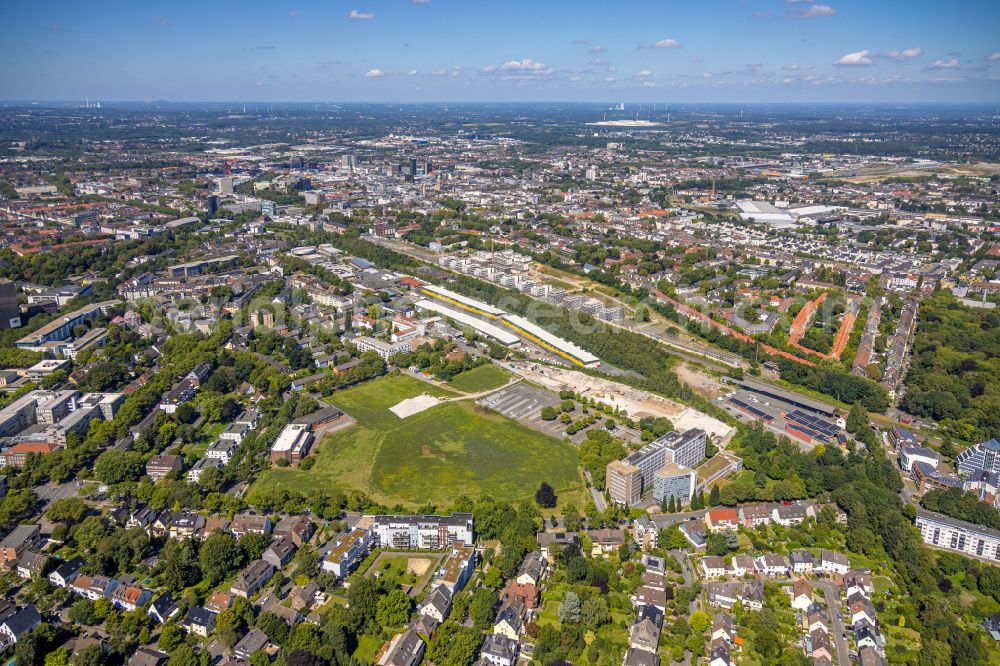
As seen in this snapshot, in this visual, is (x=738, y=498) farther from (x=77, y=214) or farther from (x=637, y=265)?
(x=77, y=214)

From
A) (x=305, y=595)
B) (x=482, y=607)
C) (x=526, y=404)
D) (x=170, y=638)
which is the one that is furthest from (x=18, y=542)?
(x=526, y=404)

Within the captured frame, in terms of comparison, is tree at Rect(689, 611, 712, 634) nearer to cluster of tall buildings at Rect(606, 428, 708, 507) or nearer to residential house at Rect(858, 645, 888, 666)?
residential house at Rect(858, 645, 888, 666)

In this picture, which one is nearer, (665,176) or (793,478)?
(793,478)

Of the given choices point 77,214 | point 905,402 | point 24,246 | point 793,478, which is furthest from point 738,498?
point 77,214

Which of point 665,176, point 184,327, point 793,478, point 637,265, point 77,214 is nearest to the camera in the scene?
point 793,478

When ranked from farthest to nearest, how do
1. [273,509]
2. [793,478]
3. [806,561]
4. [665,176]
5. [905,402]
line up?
[665,176], [905,402], [793,478], [273,509], [806,561]
